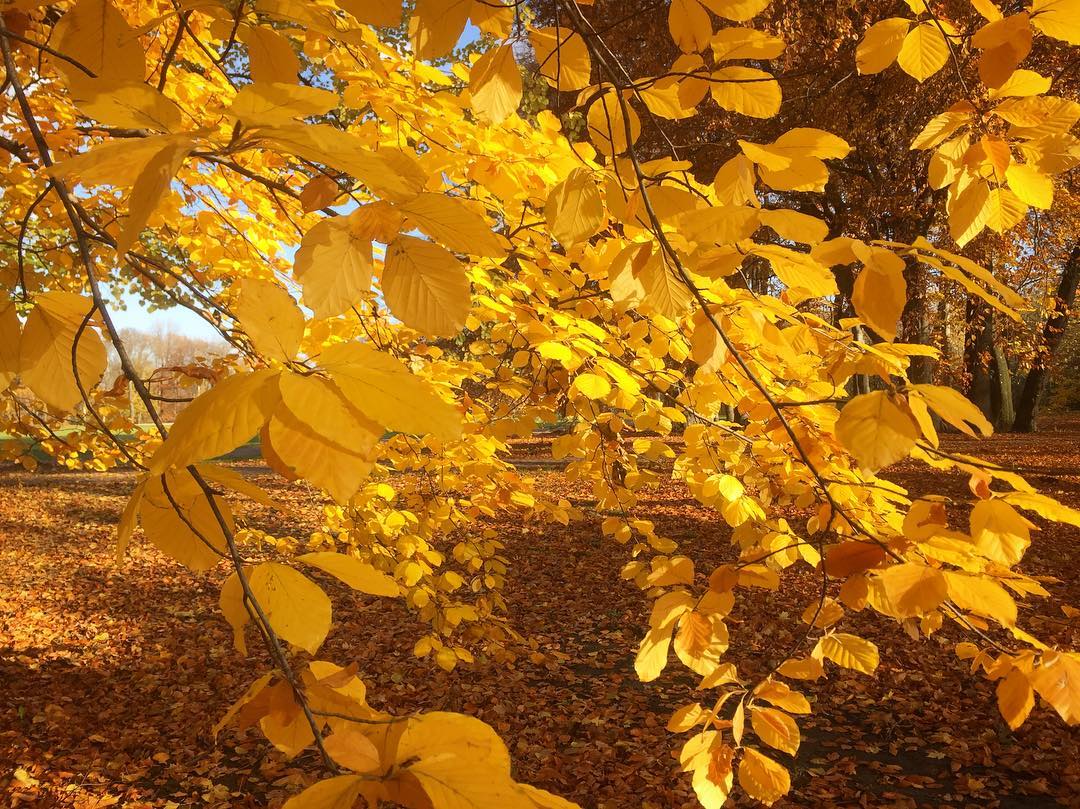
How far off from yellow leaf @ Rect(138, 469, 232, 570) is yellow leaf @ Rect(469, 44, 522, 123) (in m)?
0.66

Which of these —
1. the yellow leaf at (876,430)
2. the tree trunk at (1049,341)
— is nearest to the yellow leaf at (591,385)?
the yellow leaf at (876,430)

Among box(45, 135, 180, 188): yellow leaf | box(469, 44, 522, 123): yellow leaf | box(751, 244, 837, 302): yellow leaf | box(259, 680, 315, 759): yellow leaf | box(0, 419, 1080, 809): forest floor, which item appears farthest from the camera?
box(0, 419, 1080, 809): forest floor

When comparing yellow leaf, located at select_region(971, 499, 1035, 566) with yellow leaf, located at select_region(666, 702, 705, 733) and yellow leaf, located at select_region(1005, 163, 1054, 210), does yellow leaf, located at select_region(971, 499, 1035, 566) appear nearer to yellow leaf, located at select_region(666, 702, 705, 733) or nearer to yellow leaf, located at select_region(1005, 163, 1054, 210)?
yellow leaf, located at select_region(1005, 163, 1054, 210)

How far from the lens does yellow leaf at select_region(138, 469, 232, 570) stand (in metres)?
0.77

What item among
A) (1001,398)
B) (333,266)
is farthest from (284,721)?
(1001,398)

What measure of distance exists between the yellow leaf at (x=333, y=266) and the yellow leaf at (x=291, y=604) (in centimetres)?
29

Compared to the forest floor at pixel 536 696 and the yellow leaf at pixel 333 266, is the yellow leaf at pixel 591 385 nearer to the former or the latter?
the yellow leaf at pixel 333 266

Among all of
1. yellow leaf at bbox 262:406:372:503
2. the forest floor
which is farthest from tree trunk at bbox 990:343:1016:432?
yellow leaf at bbox 262:406:372:503

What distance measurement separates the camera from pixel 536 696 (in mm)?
5383

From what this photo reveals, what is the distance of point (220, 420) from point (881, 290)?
0.66 metres

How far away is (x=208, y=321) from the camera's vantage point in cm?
157

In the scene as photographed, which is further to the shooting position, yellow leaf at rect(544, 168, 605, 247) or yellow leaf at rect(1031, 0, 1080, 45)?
yellow leaf at rect(544, 168, 605, 247)

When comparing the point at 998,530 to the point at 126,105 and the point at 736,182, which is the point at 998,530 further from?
the point at 126,105

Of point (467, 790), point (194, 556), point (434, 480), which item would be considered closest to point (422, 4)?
point (194, 556)
